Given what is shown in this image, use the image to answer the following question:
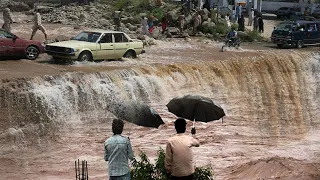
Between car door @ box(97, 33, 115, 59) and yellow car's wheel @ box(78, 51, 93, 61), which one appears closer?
yellow car's wheel @ box(78, 51, 93, 61)

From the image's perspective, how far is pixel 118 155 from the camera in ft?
22.5

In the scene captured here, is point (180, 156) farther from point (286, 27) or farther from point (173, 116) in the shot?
point (286, 27)

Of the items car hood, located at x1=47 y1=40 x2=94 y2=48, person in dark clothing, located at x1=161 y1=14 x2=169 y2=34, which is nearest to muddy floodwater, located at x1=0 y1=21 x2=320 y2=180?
car hood, located at x1=47 y1=40 x2=94 y2=48

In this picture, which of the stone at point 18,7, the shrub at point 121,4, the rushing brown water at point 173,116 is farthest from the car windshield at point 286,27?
the stone at point 18,7

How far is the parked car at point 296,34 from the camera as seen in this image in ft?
85.6

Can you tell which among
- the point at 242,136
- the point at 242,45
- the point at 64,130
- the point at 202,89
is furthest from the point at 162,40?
the point at 64,130

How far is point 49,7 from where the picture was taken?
33781 millimetres

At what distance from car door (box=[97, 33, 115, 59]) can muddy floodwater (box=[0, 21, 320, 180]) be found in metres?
→ 0.49

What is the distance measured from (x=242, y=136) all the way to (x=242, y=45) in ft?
34.2

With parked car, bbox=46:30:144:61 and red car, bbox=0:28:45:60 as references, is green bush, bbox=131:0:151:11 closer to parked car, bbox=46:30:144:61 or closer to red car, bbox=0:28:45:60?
parked car, bbox=46:30:144:61

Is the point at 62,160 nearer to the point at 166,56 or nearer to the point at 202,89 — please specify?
the point at 202,89

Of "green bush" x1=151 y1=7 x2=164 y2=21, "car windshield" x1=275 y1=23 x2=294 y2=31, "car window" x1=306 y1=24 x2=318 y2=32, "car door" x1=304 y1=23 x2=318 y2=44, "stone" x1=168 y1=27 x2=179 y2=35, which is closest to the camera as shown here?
"car windshield" x1=275 y1=23 x2=294 y2=31

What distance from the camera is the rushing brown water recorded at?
13.2 metres

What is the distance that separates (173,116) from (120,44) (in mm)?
4928
